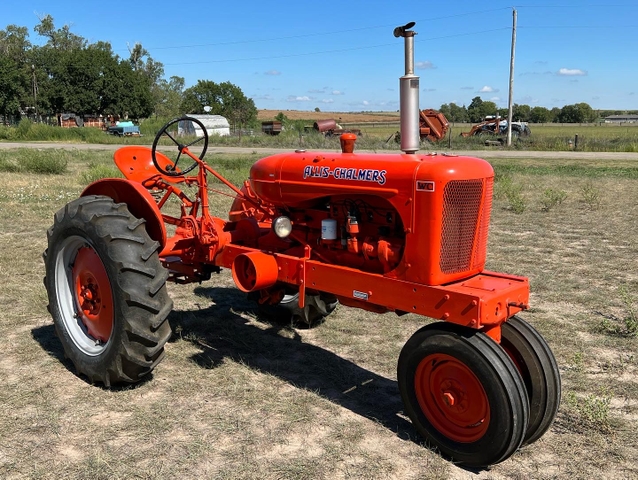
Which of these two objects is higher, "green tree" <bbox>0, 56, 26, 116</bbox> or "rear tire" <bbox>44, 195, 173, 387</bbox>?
"green tree" <bbox>0, 56, 26, 116</bbox>

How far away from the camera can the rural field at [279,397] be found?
10.1ft

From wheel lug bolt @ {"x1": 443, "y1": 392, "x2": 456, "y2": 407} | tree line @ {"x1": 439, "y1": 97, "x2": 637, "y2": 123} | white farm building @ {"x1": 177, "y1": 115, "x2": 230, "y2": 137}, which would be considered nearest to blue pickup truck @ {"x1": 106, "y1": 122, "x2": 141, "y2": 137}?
white farm building @ {"x1": 177, "y1": 115, "x2": 230, "y2": 137}

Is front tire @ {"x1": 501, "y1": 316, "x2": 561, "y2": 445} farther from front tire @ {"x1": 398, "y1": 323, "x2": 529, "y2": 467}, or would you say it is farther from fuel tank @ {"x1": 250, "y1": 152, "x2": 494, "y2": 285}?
fuel tank @ {"x1": 250, "y1": 152, "x2": 494, "y2": 285}

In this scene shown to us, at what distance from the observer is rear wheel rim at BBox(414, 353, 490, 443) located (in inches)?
120

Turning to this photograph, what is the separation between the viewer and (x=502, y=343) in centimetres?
341

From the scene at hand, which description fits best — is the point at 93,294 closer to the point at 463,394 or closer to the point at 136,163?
the point at 136,163

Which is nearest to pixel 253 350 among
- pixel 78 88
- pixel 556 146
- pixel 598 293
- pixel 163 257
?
pixel 163 257

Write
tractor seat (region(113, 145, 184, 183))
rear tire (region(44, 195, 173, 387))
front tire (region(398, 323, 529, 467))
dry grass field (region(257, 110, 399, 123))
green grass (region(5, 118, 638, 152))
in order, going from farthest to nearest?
dry grass field (region(257, 110, 399, 123))
green grass (region(5, 118, 638, 152))
tractor seat (region(113, 145, 184, 183))
rear tire (region(44, 195, 173, 387))
front tire (region(398, 323, 529, 467))

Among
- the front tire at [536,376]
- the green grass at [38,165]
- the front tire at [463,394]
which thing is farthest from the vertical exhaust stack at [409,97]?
the green grass at [38,165]

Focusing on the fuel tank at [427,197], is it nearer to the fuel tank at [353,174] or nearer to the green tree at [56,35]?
the fuel tank at [353,174]

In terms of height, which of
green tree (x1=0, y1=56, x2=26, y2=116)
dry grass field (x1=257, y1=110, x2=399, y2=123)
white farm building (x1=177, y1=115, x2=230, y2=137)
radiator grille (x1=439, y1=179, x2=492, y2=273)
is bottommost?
radiator grille (x1=439, y1=179, x2=492, y2=273)

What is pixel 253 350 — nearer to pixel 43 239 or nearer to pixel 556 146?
pixel 43 239

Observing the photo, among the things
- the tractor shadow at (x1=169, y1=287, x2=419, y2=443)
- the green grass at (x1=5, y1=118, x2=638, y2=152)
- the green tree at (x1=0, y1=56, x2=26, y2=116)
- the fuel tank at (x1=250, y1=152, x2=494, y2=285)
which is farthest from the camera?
the green tree at (x1=0, y1=56, x2=26, y2=116)

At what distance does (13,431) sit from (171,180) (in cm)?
219
